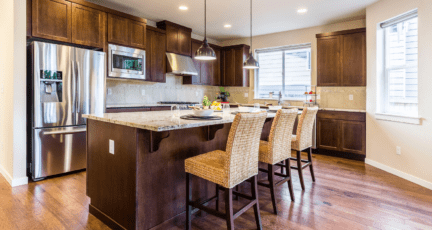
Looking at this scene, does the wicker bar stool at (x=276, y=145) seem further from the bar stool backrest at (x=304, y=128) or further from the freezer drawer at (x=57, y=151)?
the freezer drawer at (x=57, y=151)

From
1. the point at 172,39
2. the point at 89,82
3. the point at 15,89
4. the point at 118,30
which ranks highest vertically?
the point at 172,39

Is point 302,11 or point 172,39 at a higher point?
point 302,11

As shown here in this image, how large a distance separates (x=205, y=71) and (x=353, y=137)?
345 centimetres

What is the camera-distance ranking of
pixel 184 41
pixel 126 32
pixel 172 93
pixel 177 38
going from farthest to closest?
pixel 172 93
pixel 184 41
pixel 177 38
pixel 126 32

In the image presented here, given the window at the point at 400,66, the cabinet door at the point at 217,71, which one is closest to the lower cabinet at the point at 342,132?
the window at the point at 400,66

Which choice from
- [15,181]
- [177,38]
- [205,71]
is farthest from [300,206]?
[205,71]

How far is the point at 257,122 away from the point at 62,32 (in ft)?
9.83

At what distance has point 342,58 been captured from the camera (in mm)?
4621

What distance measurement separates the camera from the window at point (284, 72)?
18.3 ft

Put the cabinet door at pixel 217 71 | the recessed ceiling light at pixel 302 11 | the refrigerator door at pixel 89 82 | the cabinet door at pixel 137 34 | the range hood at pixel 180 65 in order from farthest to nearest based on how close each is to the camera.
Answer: the cabinet door at pixel 217 71, the range hood at pixel 180 65, the recessed ceiling light at pixel 302 11, the cabinet door at pixel 137 34, the refrigerator door at pixel 89 82

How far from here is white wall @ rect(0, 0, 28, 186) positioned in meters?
2.91

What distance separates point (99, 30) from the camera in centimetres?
374

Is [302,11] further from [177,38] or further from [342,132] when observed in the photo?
[177,38]

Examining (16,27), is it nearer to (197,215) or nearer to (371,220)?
(197,215)
